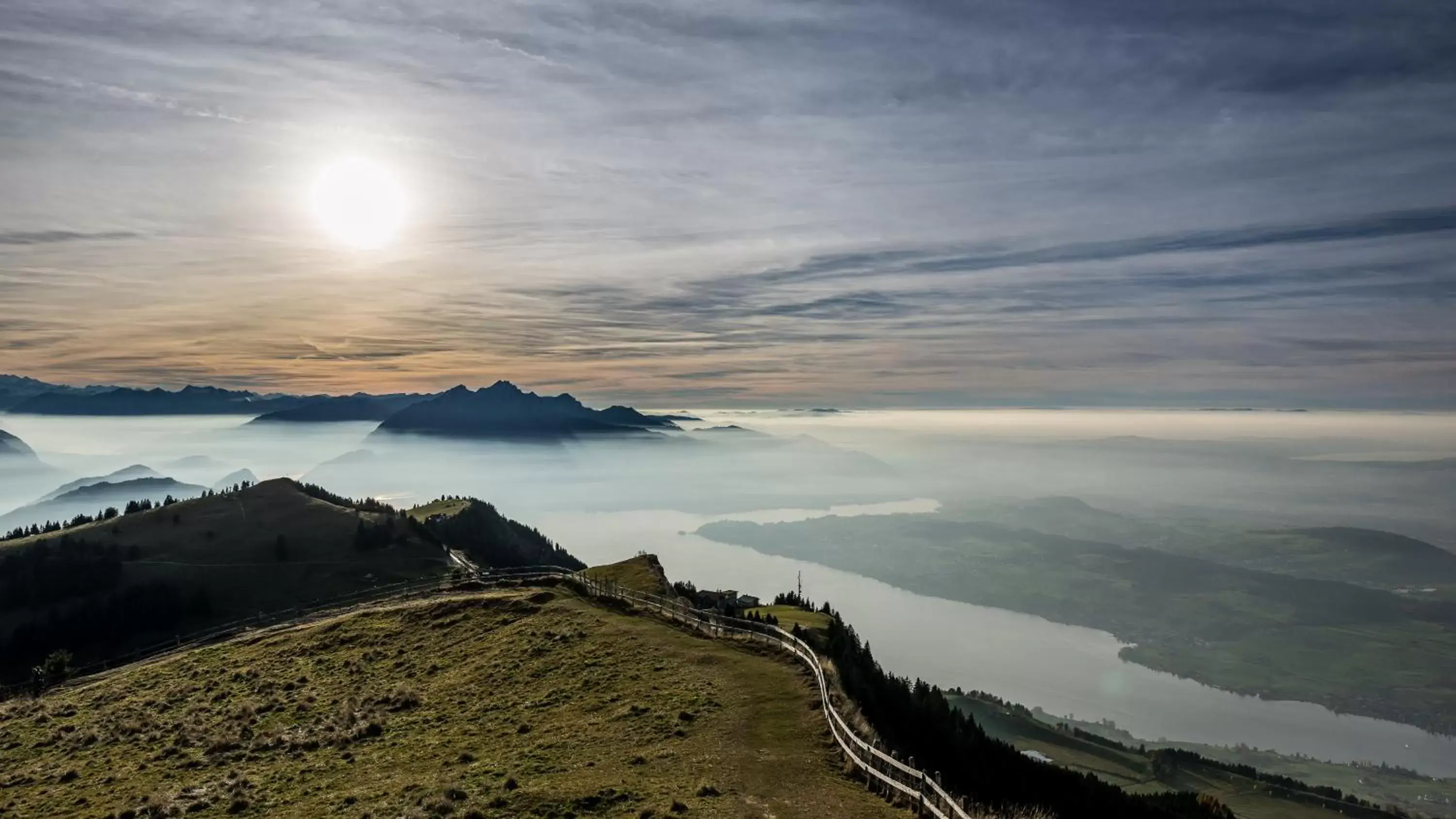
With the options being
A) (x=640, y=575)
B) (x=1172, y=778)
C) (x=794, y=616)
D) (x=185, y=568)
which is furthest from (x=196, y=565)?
(x=1172, y=778)

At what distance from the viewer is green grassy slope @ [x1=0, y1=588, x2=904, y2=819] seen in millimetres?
24672

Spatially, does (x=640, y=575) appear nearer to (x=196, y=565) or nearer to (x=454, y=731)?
(x=454, y=731)

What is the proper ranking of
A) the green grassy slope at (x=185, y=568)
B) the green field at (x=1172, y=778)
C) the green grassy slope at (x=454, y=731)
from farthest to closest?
the green field at (x=1172, y=778) → the green grassy slope at (x=185, y=568) → the green grassy slope at (x=454, y=731)

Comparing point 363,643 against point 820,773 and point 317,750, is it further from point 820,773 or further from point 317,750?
point 820,773

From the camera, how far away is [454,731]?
3338 centimetres

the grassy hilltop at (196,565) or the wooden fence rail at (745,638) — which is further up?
the wooden fence rail at (745,638)

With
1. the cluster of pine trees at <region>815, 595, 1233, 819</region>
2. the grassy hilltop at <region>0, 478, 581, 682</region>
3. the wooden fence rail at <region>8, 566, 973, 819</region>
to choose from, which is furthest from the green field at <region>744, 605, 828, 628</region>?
the grassy hilltop at <region>0, 478, 581, 682</region>

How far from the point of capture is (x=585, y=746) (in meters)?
29.0

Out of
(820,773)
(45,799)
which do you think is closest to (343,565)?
(45,799)

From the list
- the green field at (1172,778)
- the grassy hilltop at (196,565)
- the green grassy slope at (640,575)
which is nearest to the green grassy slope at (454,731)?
the green grassy slope at (640,575)

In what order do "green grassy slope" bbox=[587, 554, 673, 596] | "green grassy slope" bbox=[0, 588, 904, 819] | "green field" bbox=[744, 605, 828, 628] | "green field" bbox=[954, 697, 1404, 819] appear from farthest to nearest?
1. "green field" bbox=[954, 697, 1404, 819]
2. "green grassy slope" bbox=[587, 554, 673, 596]
3. "green field" bbox=[744, 605, 828, 628]
4. "green grassy slope" bbox=[0, 588, 904, 819]

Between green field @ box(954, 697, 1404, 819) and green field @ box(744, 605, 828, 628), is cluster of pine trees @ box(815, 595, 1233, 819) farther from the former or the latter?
green field @ box(954, 697, 1404, 819)

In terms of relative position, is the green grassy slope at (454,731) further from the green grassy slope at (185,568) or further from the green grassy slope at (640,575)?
the green grassy slope at (185,568)

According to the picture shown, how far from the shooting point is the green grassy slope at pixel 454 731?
2467cm
